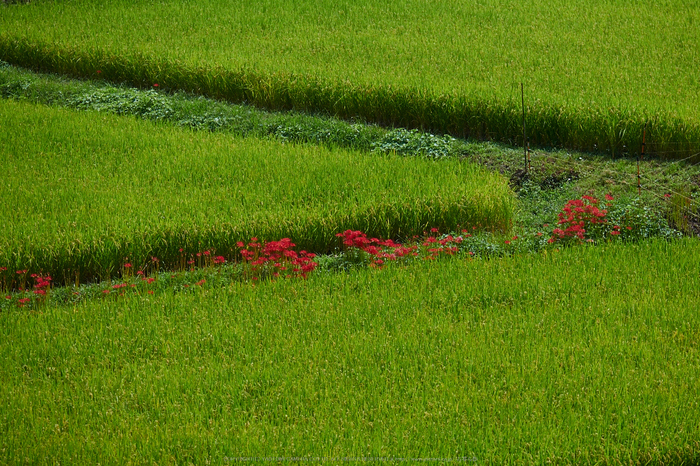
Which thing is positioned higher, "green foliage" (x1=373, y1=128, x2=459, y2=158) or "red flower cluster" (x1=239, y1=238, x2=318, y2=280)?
"green foliage" (x1=373, y1=128, x2=459, y2=158)

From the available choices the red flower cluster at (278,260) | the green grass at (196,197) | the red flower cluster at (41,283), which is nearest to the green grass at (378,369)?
the red flower cluster at (278,260)

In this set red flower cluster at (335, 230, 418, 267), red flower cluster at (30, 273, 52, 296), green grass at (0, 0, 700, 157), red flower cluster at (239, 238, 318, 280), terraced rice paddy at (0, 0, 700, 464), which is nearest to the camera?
terraced rice paddy at (0, 0, 700, 464)

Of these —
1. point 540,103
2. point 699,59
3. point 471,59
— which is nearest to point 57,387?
point 540,103

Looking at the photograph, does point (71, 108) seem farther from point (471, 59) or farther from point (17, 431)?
point (17, 431)

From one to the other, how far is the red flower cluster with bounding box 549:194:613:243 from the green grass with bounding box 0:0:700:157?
191 centimetres

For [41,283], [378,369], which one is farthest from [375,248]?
[41,283]

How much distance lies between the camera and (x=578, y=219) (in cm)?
734

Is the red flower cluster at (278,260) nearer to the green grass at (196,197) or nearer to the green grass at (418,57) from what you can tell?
the green grass at (196,197)

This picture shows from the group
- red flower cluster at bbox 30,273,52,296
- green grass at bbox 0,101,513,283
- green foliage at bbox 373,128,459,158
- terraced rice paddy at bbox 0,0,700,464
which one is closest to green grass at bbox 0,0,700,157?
terraced rice paddy at bbox 0,0,700,464

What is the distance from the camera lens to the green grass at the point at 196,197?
6914mm

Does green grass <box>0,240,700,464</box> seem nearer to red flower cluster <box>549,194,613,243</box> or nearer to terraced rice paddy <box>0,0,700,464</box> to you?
terraced rice paddy <box>0,0,700,464</box>

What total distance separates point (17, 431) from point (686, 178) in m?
6.97

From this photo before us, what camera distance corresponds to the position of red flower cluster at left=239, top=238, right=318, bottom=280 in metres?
6.52

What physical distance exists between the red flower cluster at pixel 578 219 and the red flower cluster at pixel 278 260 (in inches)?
89.5
